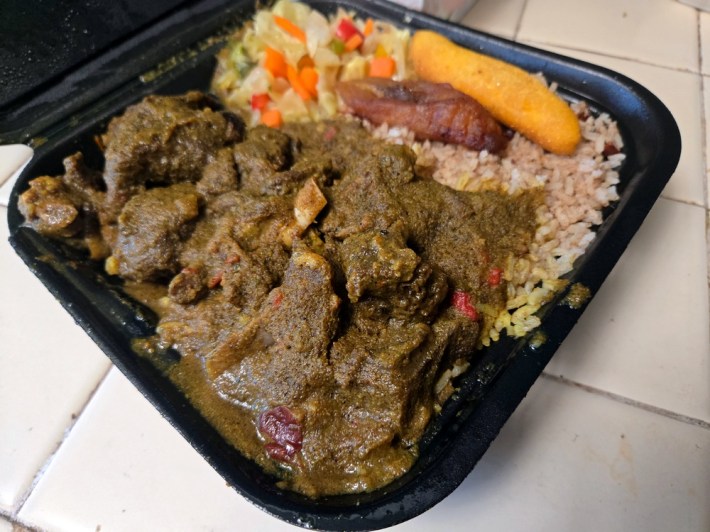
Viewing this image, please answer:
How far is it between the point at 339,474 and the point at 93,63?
5.75 feet

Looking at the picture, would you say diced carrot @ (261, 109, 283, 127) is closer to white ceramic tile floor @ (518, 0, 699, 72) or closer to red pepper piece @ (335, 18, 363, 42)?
red pepper piece @ (335, 18, 363, 42)

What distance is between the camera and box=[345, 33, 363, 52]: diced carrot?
197cm

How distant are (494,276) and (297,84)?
1097mm

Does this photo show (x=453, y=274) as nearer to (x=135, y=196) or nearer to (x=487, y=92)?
(x=487, y=92)

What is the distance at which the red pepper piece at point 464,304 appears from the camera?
4.15ft

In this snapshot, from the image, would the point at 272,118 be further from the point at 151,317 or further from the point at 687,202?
the point at 687,202

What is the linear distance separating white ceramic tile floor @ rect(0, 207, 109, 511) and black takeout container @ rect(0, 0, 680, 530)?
0.34 m

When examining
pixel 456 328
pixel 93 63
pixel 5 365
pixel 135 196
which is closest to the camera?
pixel 456 328

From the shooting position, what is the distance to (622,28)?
248cm

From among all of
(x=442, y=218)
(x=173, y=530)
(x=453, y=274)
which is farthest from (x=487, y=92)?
(x=173, y=530)

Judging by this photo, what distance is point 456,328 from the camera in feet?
3.99

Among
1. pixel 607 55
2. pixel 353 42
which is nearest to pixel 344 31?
pixel 353 42

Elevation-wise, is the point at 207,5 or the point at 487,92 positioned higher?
the point at 207,5

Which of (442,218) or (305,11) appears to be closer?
(442,218)
